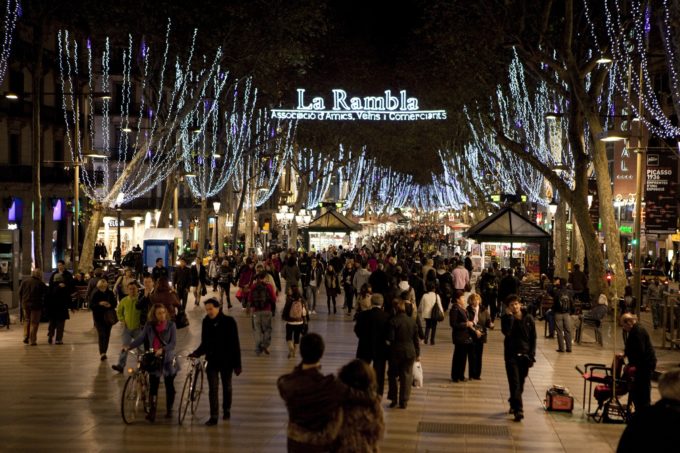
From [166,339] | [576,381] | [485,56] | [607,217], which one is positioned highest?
[485,56]

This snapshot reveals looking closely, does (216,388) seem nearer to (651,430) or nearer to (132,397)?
(132,397)

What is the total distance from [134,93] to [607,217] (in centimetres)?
4573

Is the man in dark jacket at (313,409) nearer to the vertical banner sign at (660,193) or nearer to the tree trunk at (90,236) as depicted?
the vertical banner sign at (660,193)

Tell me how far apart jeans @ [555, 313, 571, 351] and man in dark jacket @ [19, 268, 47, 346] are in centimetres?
1060

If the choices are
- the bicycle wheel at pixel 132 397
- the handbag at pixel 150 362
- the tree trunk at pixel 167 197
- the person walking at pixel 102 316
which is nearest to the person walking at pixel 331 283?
the person walking at pixel 102 316

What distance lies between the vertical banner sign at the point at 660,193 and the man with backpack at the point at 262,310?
11208mm

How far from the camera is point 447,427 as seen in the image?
12.3 metres

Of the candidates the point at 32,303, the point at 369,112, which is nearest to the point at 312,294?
the point at 32,303

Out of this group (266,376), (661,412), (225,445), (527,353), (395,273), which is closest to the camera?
(661,412)

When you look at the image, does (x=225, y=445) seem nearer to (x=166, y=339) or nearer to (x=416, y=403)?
(x=166, y=339)

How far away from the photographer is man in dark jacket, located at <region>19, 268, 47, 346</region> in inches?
797

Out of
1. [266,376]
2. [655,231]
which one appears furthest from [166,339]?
[655,231]

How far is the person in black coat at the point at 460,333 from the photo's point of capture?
15641 mm

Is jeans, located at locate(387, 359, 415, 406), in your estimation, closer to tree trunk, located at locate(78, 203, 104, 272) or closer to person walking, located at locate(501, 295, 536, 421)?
person walking, located at locate(501, 295, 536, 421)
